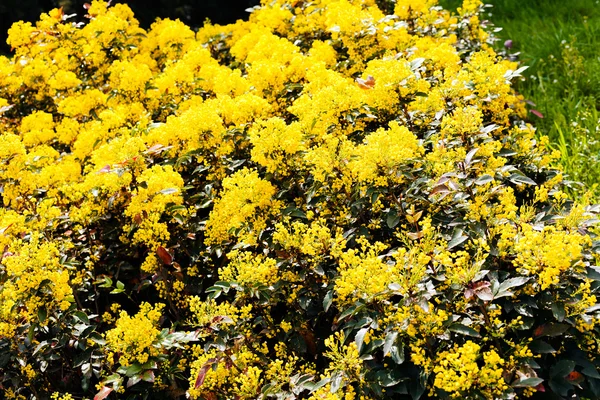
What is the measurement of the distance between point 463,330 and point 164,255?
1168 mm

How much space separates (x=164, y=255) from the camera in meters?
2.45

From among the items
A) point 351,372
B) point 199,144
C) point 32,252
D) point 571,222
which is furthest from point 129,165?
point 571,222

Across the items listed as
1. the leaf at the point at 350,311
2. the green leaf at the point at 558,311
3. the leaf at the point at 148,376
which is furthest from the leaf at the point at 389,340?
the leaf at the point at 148,376

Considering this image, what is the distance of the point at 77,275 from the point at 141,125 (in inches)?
31.9

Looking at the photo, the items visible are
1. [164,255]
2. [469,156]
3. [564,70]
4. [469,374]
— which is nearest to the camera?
[469,374]

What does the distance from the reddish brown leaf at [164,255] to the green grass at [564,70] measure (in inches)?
92.0

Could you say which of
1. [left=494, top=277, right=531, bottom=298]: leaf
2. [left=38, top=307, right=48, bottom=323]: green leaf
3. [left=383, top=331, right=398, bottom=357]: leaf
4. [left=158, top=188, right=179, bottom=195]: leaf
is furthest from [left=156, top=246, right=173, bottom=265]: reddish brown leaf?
[left=494, top=277, right=531, bottom=298]: leaf

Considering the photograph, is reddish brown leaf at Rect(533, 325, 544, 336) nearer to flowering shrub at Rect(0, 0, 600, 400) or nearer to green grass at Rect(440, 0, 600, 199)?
flowering shrub at Rect(0, 0, 600, 400)

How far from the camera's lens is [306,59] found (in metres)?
3.17

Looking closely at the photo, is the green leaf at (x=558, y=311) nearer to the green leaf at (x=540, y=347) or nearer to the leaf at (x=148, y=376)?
the green leaf at (x=540, y=347)

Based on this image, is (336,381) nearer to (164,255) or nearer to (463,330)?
(463,330)

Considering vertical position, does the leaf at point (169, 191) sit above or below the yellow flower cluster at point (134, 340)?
above

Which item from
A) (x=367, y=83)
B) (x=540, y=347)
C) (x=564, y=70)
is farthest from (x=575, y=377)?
(x=564, y=70)

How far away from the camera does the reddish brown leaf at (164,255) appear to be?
8.00 ft
